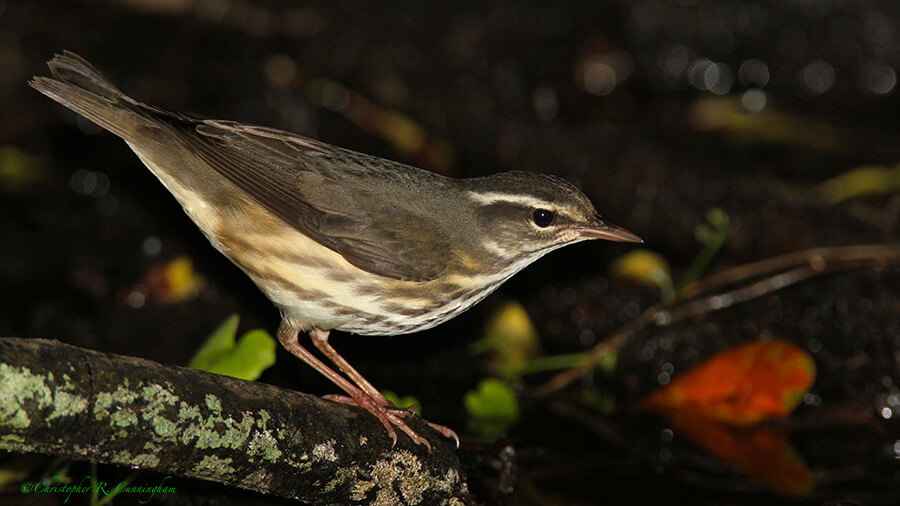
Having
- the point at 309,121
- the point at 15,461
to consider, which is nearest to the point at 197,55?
the point at 309,121

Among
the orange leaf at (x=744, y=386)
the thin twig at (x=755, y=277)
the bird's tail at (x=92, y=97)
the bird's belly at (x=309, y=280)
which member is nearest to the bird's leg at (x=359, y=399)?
the bird's belly at (x=309, y=280)

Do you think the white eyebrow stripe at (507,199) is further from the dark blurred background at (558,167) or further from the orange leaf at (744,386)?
the orange leaf at (744,386)

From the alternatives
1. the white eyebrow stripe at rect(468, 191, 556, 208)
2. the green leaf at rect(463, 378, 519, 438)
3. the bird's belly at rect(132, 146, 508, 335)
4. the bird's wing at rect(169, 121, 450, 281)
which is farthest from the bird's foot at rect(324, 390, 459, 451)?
the white eyebrow stripe at rect(468, 191, 556, 208)

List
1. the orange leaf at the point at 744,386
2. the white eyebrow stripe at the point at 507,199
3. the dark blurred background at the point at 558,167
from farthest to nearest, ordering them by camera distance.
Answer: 1. the dark blurred background at the point at 558,167
2. the orange leaf at the point at 744,386
3. the white eyebrow stripe at the point at 507,199

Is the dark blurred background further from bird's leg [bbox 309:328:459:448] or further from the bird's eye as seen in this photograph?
the bird's eye

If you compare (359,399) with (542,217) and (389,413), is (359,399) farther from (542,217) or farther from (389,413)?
(542,217)

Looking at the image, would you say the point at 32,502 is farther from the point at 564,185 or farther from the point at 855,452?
the point at 855,452
